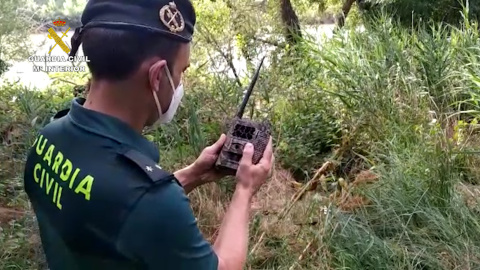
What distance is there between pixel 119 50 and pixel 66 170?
0.87ft

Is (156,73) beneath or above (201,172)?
above

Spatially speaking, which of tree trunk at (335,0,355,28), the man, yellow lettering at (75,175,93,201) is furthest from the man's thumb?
tree trunk at (335,0,355,28)

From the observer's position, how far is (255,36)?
661 centimetres

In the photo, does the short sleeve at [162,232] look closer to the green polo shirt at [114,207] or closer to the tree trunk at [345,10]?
the green polo shirt at [114,207]

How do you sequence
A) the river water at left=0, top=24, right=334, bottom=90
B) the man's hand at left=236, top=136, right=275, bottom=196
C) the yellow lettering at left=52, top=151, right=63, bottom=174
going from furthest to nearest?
the river water at left=0, top=24, right=334, bottom=90, the man's hand at left=236, top=136, right=275, bottom=196, the yellow lettering at left=52, top=151, right=63, bottom=174

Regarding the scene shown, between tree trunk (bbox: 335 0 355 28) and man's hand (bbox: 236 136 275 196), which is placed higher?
man's hand (bbox: 236 136 275 196)

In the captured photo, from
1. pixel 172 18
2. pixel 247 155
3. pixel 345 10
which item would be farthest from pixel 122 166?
pixel 345 10

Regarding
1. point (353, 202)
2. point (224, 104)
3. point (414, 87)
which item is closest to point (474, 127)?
point (414, 87)

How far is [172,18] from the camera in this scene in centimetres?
133

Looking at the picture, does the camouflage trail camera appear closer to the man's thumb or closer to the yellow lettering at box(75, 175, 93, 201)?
the man's thumb

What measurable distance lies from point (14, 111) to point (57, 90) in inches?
59.2

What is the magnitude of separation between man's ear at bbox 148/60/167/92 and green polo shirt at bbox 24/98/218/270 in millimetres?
105

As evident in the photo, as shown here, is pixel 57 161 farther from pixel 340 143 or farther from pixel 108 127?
pixel 340 143

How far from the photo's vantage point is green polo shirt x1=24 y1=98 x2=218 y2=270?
1.19 m
